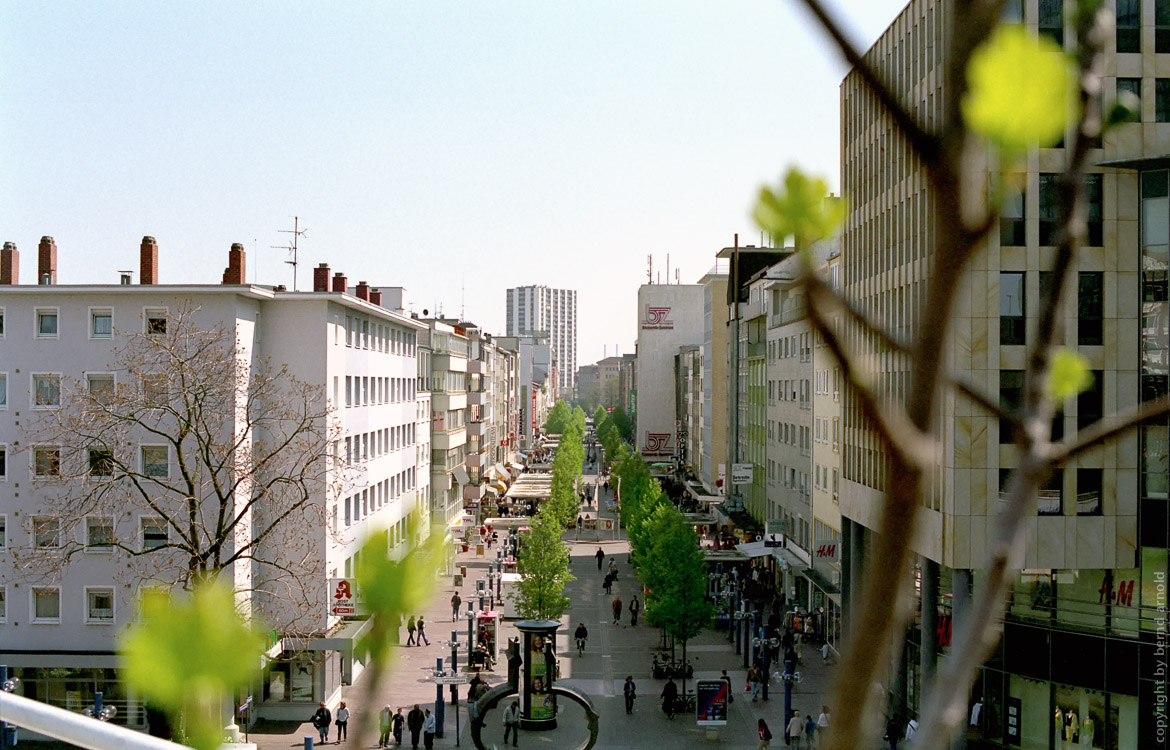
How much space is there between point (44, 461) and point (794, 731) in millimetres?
23761

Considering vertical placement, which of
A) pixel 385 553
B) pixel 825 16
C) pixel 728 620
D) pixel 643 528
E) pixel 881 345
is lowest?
pixel 728 620

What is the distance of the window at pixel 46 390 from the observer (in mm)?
34062

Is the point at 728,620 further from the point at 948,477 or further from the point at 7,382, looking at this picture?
the point at 7,382

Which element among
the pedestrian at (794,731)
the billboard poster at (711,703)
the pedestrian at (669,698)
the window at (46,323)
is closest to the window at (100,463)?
the window at (46,323)

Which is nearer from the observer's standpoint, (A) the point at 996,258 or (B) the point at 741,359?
(A) the point at 996,258

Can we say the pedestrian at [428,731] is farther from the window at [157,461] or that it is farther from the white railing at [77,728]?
the white railing at [77,728]

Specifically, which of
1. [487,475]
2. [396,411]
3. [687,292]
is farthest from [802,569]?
[687,292]

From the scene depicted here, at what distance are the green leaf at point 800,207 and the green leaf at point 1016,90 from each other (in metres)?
0.21

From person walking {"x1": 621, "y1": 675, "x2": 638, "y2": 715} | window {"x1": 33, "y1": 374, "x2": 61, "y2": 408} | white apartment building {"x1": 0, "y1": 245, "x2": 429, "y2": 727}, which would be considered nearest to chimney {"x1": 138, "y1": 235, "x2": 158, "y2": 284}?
white apartment building {"x1": 0, "y1": 245, "x2": 429, "y2": 727}

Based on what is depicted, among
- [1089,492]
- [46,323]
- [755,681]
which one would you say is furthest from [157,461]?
[1089,492]

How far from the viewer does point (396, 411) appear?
5338cm

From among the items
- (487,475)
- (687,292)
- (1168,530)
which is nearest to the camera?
(1168,530)

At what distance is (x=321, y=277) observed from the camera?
147 feet

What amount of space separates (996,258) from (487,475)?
71342mm
